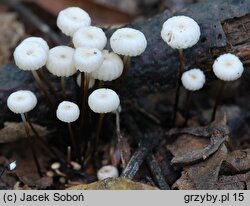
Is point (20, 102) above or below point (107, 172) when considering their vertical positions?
above

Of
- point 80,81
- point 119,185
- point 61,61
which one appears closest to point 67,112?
point 61,61

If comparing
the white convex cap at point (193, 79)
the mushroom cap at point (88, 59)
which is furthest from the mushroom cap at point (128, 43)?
the white convex cap at point (193, 79)

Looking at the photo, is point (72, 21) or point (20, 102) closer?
point (20, 102)

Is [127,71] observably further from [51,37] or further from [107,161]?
[51,37]

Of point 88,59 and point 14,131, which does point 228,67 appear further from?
point 14,131

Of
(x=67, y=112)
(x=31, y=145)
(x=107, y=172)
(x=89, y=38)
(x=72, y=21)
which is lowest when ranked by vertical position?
(x=107, y=172)

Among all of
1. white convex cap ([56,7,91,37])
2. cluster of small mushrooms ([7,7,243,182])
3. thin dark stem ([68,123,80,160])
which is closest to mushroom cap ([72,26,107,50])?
cluster of small mushrooms ([7,7,243,182])

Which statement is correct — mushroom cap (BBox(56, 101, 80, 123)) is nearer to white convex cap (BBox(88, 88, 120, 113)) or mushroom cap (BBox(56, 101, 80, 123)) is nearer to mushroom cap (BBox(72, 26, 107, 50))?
white convex cap (BBox(88, 88, 120, 113))
